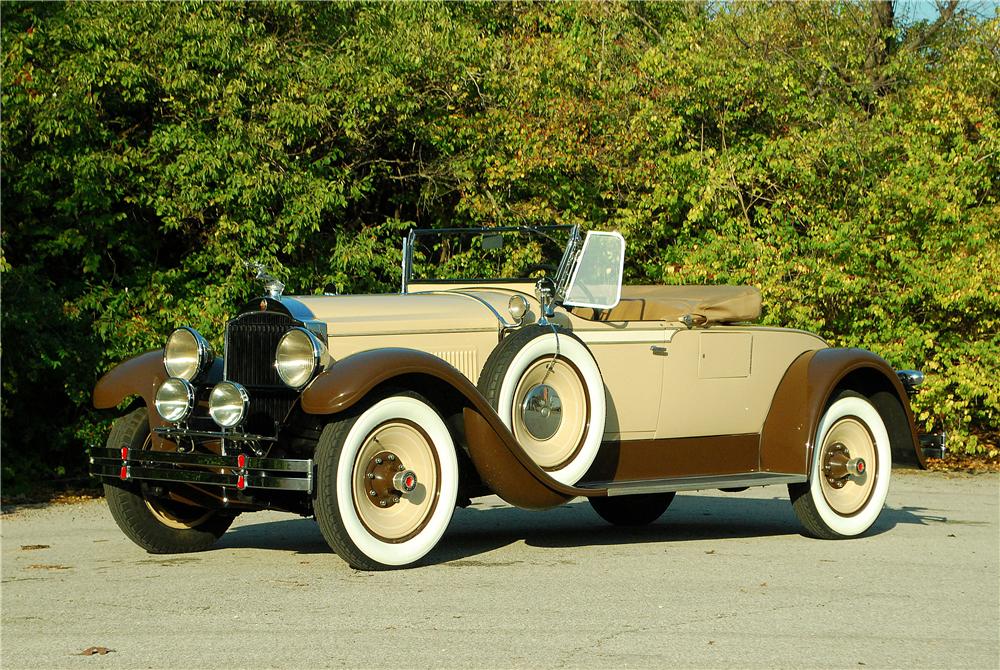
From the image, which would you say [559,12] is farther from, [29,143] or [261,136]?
[29,143]

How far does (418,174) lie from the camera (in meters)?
14.9

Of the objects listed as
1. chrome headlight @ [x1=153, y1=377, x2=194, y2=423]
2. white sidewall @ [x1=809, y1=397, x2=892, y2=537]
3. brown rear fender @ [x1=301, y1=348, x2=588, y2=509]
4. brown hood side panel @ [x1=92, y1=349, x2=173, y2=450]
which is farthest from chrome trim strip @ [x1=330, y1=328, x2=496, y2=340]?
white sidewall @ [x1=809, y1=397, x2=892, y2=537]

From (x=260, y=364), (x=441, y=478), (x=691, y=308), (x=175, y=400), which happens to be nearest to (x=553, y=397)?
(x=441, y=478)

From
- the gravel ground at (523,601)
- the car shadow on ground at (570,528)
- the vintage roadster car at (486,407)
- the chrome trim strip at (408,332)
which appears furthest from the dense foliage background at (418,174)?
the chrome trim strip at (408,332)

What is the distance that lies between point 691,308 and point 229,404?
10.1 feet

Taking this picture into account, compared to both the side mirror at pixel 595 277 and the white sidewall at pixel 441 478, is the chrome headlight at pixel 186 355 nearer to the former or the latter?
the white sidewall at pixel 441 478

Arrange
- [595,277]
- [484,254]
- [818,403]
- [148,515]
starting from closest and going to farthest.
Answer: [148,515], [595,277], [818,403], [484,254]

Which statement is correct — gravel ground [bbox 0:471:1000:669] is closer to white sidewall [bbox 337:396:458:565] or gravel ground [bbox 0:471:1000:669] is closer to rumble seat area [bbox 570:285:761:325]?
white sidewall [bbox 337:396:458:565]

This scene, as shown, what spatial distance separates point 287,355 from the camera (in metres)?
6.62

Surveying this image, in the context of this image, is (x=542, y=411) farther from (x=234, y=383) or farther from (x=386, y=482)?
(x=234, y=383)

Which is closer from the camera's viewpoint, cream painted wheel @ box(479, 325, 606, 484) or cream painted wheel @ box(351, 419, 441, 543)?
cream painted wheel @ box(351, 419, 441, 543)

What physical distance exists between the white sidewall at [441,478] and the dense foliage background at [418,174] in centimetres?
567

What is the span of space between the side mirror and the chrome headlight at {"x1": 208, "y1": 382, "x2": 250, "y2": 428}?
2244 mm

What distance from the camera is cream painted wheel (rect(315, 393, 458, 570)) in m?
6.23
